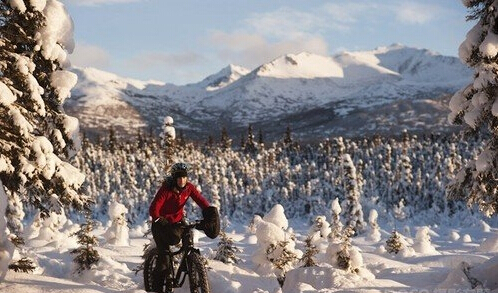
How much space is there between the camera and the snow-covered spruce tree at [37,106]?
9.98 meters

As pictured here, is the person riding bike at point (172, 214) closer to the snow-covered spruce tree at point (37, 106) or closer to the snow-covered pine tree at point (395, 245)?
the snow-covered spruce tree at point (37, 106)

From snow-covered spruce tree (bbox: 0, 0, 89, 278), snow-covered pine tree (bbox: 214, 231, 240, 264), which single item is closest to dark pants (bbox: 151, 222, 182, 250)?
snow-covered spruce tree (bbox: 0, 0, 89, 278)

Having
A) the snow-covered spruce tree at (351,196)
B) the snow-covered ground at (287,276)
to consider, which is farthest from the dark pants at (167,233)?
the snow-covered spruce tree at (351,196)

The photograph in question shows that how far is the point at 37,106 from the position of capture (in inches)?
405

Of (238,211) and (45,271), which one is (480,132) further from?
(238,211)

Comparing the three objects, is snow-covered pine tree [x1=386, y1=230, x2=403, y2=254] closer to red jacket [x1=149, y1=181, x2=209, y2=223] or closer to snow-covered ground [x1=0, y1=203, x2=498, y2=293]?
snow-covered ground [x1=0, y1=203, x2=498, y2=293]

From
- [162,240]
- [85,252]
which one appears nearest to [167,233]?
[162,240]

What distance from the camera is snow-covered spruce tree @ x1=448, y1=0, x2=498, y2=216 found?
11812mm

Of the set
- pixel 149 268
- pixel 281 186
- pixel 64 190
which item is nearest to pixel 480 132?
pixel 149 268

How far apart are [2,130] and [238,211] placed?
83.1m

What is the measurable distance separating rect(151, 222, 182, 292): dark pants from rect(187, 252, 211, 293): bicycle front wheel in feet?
1.34

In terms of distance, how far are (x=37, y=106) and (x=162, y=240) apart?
410 centimetres

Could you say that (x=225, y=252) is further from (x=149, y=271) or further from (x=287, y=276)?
(x=149, y=271)

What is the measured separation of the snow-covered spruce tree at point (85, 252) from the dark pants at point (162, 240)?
383 inches
